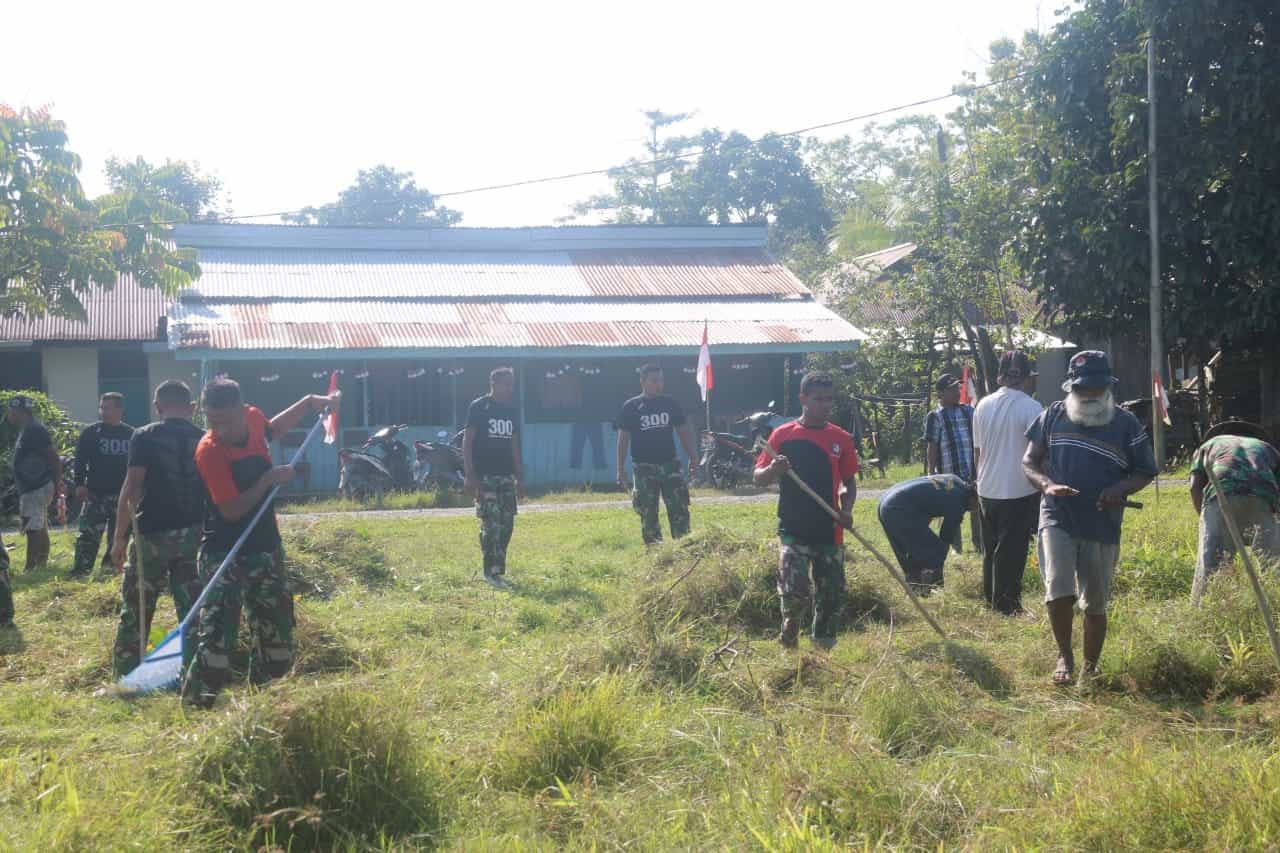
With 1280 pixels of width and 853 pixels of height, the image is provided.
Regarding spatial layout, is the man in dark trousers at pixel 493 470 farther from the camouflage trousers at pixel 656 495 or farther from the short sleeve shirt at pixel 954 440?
the short sleeve shirt at pixel 954 440

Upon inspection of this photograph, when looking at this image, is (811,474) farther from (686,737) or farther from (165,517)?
(165,517)

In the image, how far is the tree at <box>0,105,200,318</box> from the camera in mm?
15625

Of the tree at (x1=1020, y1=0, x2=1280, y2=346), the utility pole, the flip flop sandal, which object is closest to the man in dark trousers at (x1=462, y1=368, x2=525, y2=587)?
the flip flop sandal

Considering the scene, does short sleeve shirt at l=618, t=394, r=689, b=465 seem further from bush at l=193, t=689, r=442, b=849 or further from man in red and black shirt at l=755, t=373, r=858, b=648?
bush at l=193, t=689, r=442, b=849

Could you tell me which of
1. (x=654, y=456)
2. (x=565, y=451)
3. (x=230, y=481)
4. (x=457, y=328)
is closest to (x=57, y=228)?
(x=457, y=328)

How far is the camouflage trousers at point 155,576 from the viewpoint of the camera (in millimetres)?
6961

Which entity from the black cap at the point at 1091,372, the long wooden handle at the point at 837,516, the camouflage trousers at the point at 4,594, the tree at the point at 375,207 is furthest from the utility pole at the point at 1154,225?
the tree at the point at 375,207

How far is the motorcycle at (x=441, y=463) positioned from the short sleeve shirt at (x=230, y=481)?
40.0 feet

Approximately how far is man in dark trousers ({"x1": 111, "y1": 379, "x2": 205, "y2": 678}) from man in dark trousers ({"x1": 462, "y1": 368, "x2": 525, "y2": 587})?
3341 millimetres

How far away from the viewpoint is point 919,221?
28.6m

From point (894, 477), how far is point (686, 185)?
1295 inches

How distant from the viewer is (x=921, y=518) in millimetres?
9008

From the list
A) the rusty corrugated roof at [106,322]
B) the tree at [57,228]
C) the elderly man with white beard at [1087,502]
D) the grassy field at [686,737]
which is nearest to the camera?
the grassy field at [686,737]

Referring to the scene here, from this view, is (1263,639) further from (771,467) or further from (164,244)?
(164,244)
